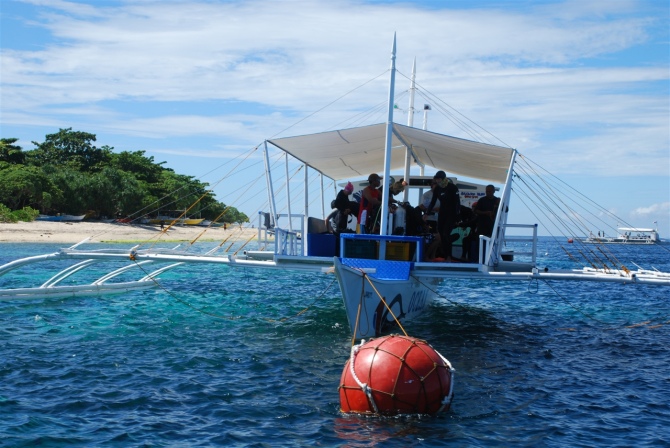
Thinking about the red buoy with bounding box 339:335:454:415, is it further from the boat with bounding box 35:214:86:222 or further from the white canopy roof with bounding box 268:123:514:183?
the boat with bounding box 35:214:86:222

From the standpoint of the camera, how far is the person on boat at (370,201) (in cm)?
1415

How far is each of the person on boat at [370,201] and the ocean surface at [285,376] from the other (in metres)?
2.51

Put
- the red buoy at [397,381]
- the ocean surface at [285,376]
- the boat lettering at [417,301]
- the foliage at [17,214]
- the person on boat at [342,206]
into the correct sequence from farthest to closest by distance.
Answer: the foliage at [17,214] → the boat lettering at [417,301] → the person on boat at [342,206] → the red buoy at [397,381] → the ocean surface at [285,376]

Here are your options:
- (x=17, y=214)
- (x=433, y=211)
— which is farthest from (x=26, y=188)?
(x=433, y=211)

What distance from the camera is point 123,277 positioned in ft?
87.8

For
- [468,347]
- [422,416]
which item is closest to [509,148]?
[468,347]

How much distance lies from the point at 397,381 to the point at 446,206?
646 centimetres

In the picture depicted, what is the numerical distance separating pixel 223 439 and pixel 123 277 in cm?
2007

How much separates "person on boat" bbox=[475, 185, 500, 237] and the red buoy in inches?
250

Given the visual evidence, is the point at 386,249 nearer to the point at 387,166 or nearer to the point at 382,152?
the point at 387,166

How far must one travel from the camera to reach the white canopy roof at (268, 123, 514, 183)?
13.8m

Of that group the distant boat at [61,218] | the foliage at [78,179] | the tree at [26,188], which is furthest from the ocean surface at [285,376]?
the distant boat at [61,218]

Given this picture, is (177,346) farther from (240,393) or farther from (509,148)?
(509,148)

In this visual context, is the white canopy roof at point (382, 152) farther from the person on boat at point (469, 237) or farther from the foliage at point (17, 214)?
the foliage at point (17, 214)
